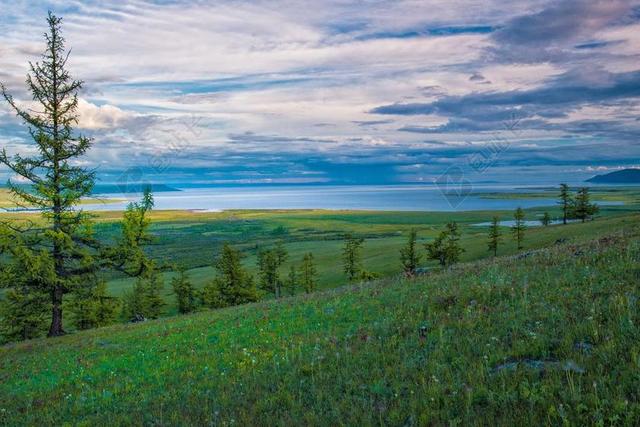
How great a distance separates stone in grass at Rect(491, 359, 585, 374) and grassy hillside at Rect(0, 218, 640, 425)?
0.09 ft

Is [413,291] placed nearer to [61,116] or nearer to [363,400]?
[363,400]

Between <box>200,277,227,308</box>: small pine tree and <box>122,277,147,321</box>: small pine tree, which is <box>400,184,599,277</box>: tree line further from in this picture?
<box>122,277,147,321</box>: small pine tree

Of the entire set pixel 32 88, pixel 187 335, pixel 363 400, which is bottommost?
→ pixel 187 335

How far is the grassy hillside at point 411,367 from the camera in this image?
5.33 metres

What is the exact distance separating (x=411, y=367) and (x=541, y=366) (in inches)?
78.1

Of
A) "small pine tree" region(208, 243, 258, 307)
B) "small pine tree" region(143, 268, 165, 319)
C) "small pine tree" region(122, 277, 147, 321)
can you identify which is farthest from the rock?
"small pine tree" region(122, 277, 147, 321)

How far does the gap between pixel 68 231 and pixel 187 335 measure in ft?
44.8

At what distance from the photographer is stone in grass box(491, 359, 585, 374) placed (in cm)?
567

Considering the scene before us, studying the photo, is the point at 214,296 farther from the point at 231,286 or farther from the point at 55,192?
the point at 55,192

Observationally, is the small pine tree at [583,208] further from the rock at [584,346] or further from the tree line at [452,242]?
the rock at [584,346]

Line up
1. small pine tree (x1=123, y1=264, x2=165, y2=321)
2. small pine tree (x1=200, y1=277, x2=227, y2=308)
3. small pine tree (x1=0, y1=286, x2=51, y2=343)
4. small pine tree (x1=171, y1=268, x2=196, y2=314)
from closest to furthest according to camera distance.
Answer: small pine tree (x1=0, y1=286, x2=51, y2=343), small pine tree (x1=200, y1=277, x2=227, y2=308), small pine tree (x1=123, y1=264, x2=165, y2=321), small pine tree (x1=171, y1=268, x2=196, y2=314)

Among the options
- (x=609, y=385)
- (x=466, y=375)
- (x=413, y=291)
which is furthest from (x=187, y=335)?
(x=609, y=385)

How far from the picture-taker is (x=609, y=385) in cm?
A: 503

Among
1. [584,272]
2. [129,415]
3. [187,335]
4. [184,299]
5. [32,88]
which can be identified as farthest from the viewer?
[184,299]
